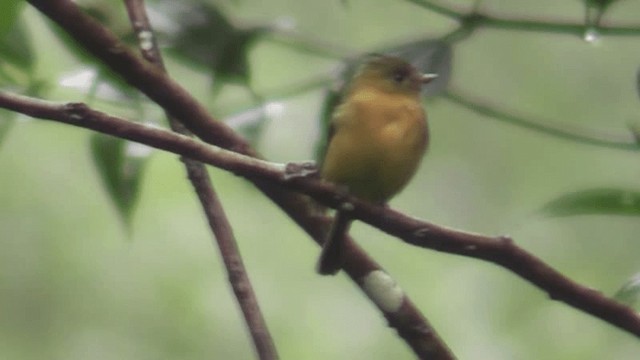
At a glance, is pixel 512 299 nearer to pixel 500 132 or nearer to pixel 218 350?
pixel 500 132

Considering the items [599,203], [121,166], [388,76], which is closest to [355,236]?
[388,76]

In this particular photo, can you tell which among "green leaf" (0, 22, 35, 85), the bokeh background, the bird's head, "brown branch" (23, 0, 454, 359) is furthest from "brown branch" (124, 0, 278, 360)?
the bokeh background

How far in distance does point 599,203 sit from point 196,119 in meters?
0.34

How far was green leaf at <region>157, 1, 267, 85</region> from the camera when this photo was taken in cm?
125

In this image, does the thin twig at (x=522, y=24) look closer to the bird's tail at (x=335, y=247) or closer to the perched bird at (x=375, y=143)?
the perched bird at (x=375, y=143)

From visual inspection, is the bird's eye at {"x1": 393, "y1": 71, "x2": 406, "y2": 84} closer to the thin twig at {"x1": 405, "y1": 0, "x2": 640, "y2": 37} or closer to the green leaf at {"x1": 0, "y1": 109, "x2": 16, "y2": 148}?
the thin twig at {"x1": 405, "y1": 0, "x2": 640, "y2": 37}

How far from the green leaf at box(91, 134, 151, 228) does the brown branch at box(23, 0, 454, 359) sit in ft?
0.48

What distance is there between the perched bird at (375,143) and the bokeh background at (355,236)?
1.16 meters

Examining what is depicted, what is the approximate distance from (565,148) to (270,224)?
772 millimetres

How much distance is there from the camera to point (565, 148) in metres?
2.94

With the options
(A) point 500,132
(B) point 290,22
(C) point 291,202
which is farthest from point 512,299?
(C) point 291,202

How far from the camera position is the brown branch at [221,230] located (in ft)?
3.03

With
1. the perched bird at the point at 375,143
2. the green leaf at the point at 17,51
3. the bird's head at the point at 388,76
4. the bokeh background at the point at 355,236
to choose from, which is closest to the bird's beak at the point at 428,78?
the perched bird at the point at 375,143

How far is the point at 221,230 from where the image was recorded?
1.02 metres
